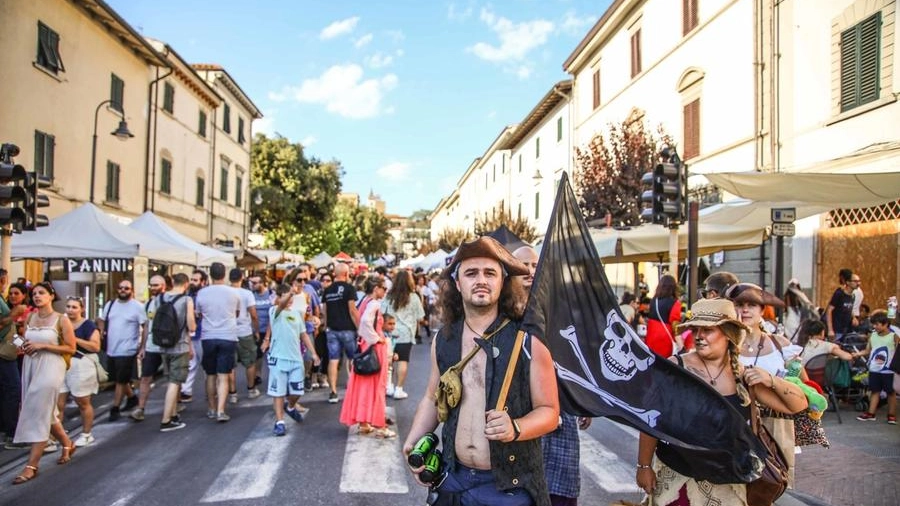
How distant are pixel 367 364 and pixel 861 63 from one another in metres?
10.6

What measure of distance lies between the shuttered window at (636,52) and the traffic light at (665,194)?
1414cm

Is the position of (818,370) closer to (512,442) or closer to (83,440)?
(512,442)

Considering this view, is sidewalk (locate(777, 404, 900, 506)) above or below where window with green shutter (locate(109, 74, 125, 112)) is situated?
below

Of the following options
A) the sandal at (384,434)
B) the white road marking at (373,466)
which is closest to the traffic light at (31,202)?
the white road marking at (373,466)

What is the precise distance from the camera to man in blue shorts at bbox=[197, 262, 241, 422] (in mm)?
→ 7906

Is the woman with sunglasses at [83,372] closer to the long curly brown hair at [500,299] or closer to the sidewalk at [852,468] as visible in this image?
the long curly brown hair at [500,299]

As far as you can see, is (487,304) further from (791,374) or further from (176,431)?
(176,431)

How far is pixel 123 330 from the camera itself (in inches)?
317

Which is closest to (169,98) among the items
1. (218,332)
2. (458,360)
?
(218,332)

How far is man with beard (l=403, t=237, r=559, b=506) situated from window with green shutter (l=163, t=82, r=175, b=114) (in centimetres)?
2431

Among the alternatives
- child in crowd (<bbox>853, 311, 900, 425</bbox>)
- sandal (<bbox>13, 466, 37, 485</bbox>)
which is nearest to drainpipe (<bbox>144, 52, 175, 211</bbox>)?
sandal (<bbox>13, 466, 37, 485</bbox>)

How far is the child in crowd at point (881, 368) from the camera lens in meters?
8.09

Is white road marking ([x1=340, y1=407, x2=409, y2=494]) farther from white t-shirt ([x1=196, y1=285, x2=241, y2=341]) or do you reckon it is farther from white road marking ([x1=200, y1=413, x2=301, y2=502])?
white t-shirt ([x1=196, y1=285, x2=241, y2=341])

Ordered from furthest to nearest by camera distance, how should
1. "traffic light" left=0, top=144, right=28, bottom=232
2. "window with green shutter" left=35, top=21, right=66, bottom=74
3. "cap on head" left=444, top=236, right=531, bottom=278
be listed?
"window with green shutter" left=35, top=21, right=66, bottom=74, "traffic light" left=0, top=144, right=28, bottom=232, "cap on head" left=444, top=236, right=531, bottom=278
